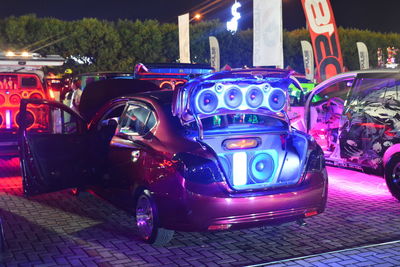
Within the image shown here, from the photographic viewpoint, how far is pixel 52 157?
7.08 m

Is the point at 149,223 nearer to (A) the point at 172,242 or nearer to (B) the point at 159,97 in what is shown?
(A) the point at 172,242

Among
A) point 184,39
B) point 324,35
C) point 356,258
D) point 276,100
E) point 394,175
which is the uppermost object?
point 184,39

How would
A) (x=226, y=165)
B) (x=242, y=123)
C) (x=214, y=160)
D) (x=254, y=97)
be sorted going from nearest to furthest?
(x=214, y=160), (x=226, y=165), (x=254, y=97), (x=242, y=123)

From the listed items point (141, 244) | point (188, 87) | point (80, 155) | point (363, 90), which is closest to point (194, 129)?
point (188, 87)

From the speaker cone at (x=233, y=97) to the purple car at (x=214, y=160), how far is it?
10mm

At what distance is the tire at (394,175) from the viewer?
765 centimetres

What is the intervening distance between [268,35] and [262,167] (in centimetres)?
821

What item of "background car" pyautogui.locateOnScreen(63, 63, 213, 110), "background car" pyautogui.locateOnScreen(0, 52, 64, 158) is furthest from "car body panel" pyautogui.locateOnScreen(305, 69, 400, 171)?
"background car" pyautogui.locateOnScreen(0, 52, 64, 158)

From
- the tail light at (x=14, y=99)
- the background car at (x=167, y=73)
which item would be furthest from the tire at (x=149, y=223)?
the background car at (x=167, y=73)

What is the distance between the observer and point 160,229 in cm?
562

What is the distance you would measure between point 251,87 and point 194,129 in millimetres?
762

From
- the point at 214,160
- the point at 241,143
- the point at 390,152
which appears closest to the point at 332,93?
the point at 390,152

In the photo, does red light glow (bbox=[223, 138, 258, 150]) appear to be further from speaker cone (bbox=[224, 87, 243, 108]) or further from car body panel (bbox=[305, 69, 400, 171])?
car body panel (bbox=[305, 69, 400, 171])

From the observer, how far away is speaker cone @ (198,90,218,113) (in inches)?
219
